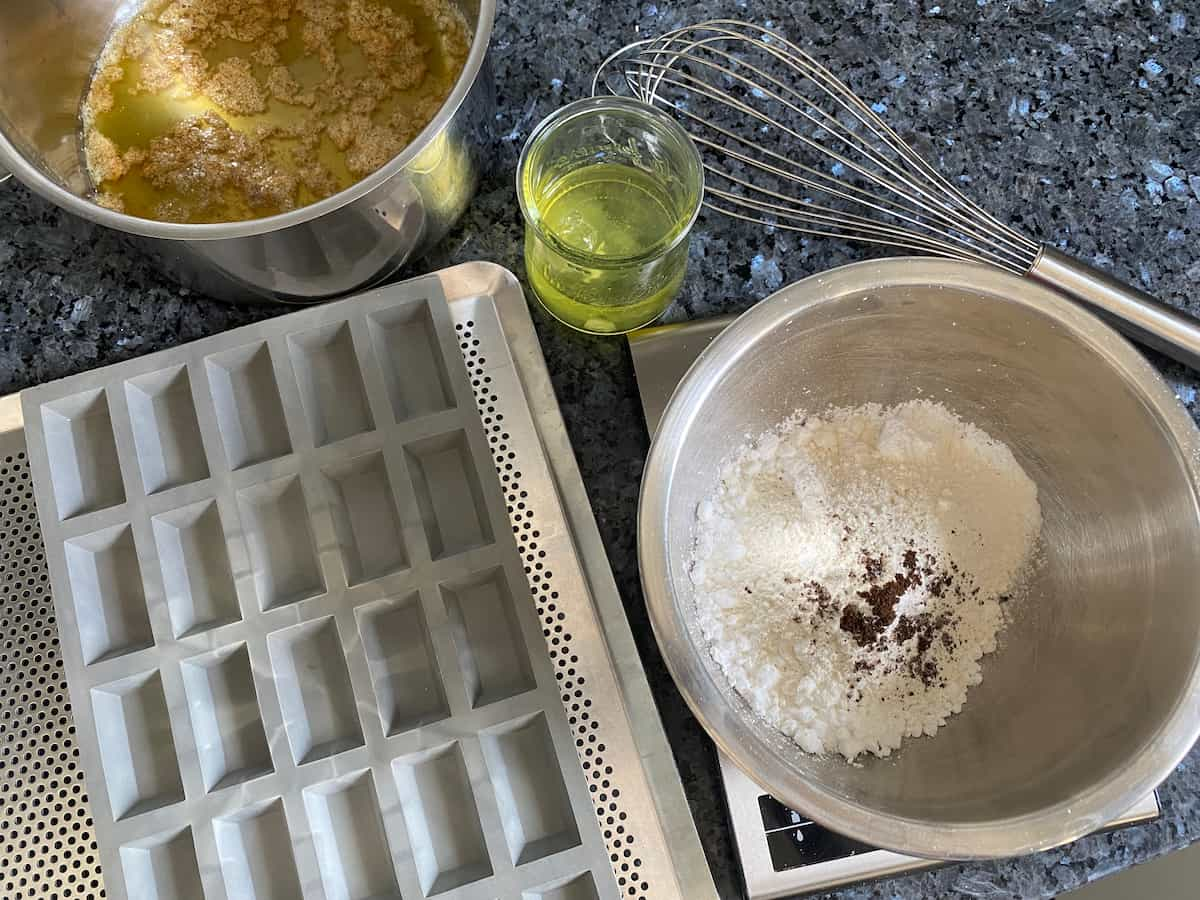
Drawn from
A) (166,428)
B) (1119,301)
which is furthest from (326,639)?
(1119,301)

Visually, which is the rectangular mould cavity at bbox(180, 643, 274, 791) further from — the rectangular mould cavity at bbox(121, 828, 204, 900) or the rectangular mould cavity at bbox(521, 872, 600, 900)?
the rectangular mould cavity at bbox(521, 872, 600, 900)

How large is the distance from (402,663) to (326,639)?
0.22ft

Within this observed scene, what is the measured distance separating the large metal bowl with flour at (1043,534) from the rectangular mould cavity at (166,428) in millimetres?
420

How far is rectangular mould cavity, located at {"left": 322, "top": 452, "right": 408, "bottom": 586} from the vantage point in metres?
0.79

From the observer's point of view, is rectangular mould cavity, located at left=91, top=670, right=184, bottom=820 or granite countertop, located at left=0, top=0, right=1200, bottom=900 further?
granite countertop, located at left=0, top=0, right=1200, bottom=900

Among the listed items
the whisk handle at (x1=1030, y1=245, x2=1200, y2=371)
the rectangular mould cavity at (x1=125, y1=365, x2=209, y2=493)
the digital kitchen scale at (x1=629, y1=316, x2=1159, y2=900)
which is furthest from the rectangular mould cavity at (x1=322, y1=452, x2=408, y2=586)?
the whisk handle at (x1=1030, y1=245, x2=1200, y2=371)

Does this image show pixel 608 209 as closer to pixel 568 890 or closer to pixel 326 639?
pixel 326 639

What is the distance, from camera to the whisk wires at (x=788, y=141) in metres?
0.86

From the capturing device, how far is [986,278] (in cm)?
70

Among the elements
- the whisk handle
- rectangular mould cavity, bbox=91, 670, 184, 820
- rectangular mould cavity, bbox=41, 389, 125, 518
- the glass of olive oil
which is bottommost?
rectangular mould cavity, bbox=91, 670, 184, 820

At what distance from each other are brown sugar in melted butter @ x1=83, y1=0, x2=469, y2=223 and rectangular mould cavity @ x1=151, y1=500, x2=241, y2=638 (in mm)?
275

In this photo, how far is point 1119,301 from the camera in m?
0.81

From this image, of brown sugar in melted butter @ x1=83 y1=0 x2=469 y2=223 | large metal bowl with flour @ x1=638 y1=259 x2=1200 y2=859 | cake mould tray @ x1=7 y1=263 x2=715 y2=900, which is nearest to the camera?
large metal bowl with flour @ x1=638 y1=259 x2=1200 y2=859

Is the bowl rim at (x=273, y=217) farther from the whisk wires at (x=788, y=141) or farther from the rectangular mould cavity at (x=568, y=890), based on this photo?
the rectangular mould cavity at (x=568, y=890)
